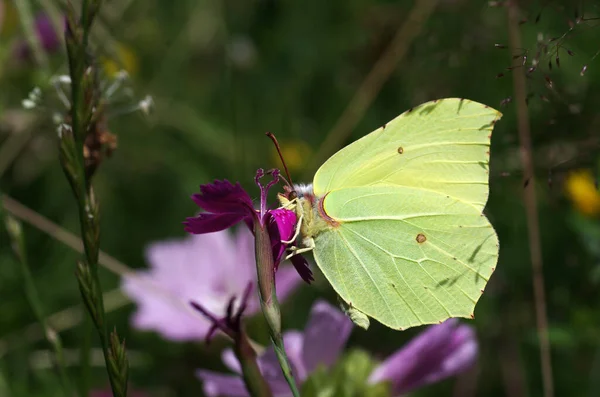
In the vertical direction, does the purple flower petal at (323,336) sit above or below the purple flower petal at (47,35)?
below

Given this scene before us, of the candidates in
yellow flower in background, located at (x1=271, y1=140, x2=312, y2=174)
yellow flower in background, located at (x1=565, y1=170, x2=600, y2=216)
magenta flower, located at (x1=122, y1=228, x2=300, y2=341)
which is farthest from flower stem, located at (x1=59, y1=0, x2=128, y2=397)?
yellow flower in background, located at (x1=271, y1=140, x2=312, y2=174)

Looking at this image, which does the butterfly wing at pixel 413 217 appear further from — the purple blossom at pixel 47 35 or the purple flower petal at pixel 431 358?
the purple blossom at pixel 47 35

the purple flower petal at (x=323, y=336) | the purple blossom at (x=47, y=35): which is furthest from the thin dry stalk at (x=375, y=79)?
the purple flower petal at (x=323, y=336)

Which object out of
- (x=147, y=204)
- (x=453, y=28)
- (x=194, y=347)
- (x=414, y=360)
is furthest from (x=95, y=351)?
(x=453, y=28)

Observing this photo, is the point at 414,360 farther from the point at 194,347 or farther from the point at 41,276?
the point at 41,276

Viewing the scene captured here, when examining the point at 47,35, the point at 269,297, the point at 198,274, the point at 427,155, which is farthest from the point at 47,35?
the point at 269,297
